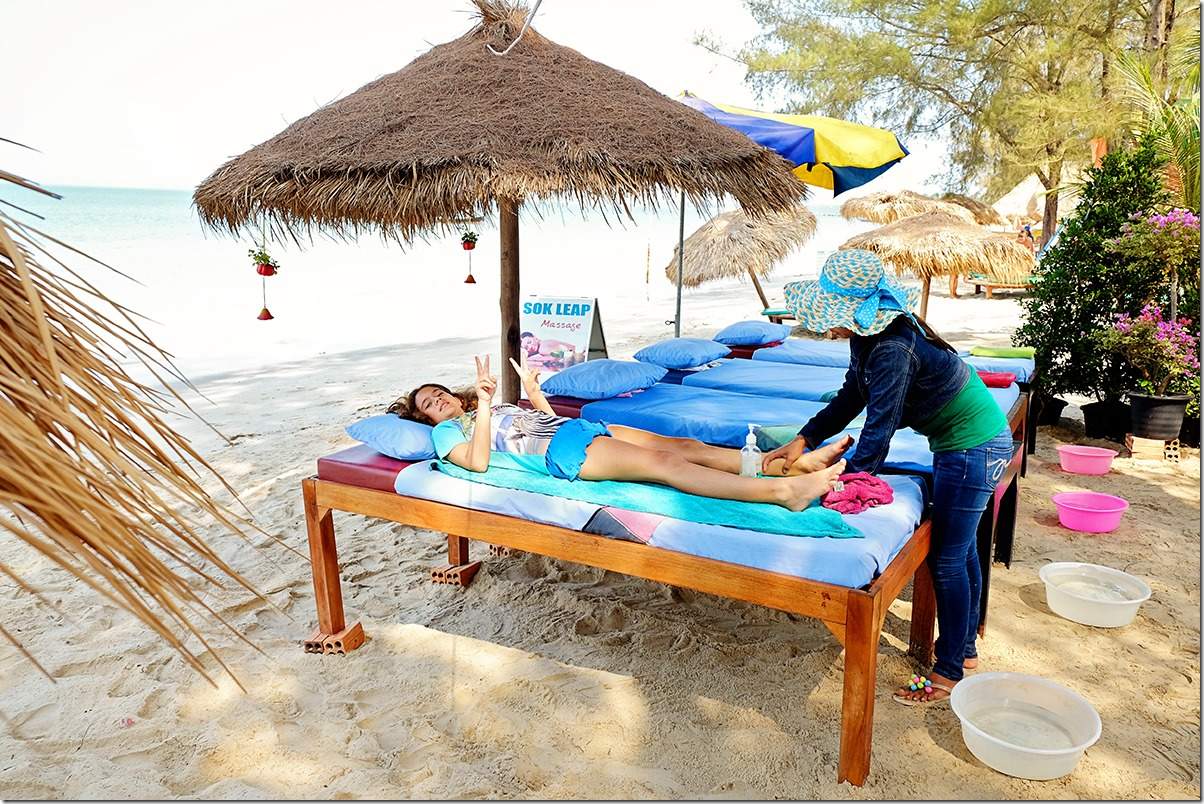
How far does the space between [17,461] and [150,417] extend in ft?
0.51

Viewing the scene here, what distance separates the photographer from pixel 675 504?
2.28 m

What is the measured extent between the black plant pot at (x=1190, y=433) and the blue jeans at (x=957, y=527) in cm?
324

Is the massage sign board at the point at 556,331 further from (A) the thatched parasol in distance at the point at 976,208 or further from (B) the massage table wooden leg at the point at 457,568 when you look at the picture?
(A) the thatched parasol in distance at the point at 976,208

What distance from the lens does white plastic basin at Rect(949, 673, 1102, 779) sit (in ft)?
6.27

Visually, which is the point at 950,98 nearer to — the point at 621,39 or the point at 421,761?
the point at 621,39

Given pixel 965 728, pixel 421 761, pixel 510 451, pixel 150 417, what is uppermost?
pixel 150 417

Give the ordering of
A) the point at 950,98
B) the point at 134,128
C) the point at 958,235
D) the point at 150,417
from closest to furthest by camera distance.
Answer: the point at 150,417, the point at 958,235, the point at 950,98, the point at 134,128

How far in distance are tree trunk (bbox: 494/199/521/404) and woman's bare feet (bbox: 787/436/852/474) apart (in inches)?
62.3

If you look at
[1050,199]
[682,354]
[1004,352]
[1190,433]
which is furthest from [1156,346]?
[1050,199]

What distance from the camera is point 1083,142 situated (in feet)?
29.6

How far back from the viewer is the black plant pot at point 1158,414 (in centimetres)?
444

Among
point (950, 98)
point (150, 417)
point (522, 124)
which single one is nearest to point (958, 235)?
point (950, 98)

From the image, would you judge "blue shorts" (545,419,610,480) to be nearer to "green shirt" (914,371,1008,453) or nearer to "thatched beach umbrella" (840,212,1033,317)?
"green shirt" (914,371,1008,453)

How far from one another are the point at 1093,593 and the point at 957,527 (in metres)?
1.06
